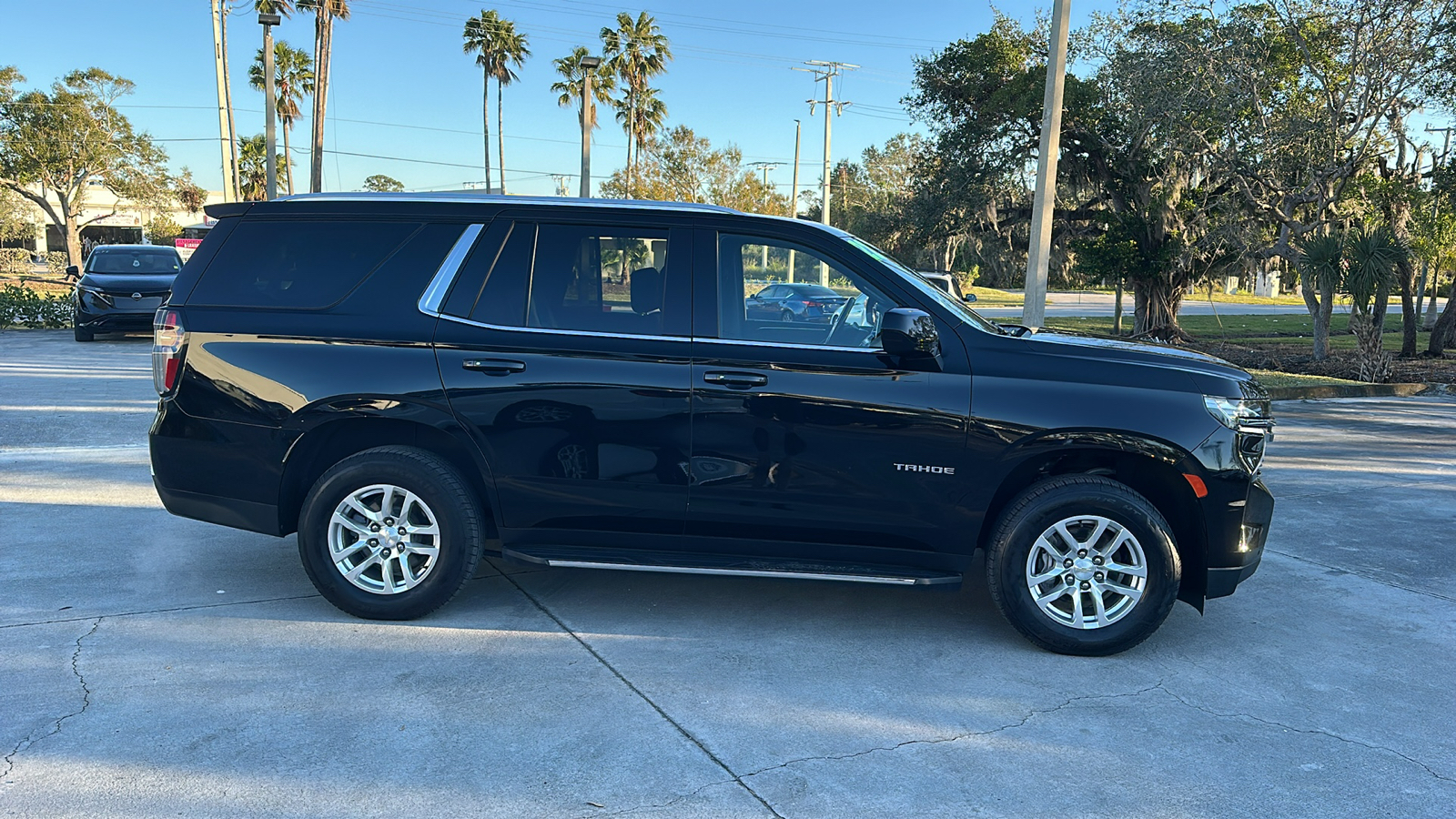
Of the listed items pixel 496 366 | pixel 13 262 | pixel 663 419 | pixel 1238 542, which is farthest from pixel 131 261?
pixel 13 262

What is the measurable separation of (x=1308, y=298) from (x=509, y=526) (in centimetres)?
1845

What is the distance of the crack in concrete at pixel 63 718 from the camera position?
3334 mm

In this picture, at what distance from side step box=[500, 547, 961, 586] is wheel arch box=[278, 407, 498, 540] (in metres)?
0.45

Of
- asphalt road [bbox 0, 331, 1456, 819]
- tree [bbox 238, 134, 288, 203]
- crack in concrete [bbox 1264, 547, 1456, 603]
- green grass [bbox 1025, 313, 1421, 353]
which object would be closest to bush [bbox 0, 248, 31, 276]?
tree [bbox 238, 134, 288, 203]

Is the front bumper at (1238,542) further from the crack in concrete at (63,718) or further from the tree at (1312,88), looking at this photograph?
the tree at (1312,88)

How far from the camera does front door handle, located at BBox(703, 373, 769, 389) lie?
450cm

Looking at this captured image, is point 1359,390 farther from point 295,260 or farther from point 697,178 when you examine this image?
point 697,178

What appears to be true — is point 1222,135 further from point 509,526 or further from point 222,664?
point 222,664

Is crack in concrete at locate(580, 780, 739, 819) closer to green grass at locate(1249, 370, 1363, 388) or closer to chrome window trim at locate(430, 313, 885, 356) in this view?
chrome window trim at locate(430, 313, 885, 356)

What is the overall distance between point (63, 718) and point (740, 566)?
8.75 feet

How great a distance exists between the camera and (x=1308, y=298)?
738 inches

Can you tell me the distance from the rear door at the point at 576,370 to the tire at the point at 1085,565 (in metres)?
1.52

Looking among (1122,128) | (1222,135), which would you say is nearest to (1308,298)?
(1222,135)

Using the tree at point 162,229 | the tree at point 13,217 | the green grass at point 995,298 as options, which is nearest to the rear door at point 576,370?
the green grass at point 995,298
